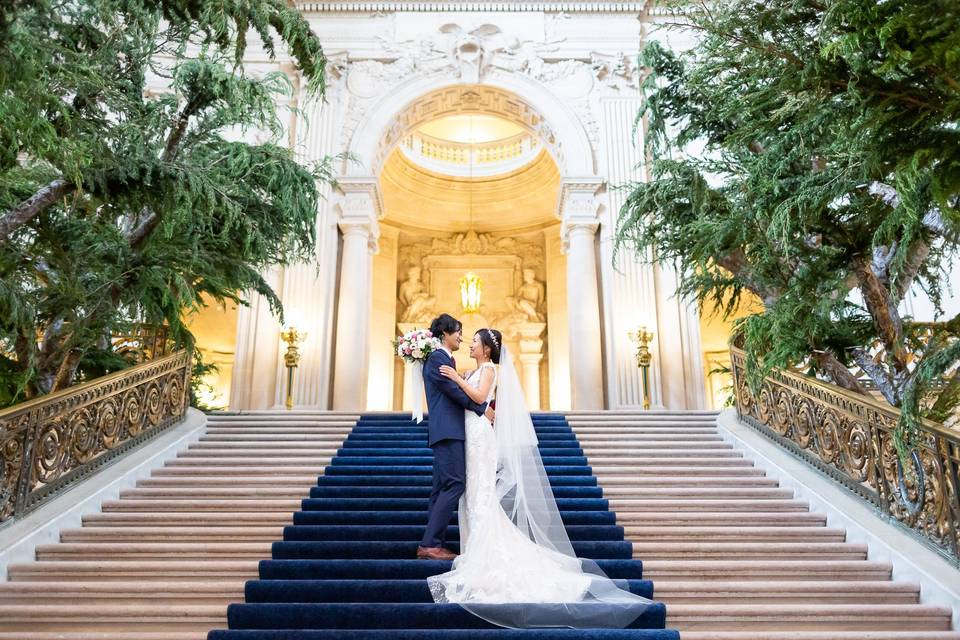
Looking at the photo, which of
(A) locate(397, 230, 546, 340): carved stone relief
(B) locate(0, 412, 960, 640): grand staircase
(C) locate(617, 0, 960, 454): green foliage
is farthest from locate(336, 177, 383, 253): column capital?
(C) locate(617, 0, 960, 454): green foliage

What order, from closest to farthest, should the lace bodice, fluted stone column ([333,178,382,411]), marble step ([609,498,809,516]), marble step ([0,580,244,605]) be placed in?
marble step ([0,580,244,605]), the lace bodice, marble step ([609,498,809,516]), fluted stone column ([333,178,382,411])

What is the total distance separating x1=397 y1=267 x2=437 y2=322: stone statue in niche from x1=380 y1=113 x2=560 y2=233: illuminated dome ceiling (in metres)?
1.49

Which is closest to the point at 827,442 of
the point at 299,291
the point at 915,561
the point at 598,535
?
the point at 915,561

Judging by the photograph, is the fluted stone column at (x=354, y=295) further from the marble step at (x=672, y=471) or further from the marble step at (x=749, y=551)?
the marble step at (x=749, y=551)

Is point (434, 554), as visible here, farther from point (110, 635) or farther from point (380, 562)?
point (110, 635)

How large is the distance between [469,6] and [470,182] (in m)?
4.76

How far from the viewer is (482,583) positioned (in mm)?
3715

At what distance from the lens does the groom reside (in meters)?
4.14

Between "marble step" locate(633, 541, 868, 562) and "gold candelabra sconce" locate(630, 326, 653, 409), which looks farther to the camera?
"gold candelabra sconce" locate(630, 326, 653, 409)

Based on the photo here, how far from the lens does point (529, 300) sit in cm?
1755

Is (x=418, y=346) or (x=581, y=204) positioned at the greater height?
(x=581, y=204)

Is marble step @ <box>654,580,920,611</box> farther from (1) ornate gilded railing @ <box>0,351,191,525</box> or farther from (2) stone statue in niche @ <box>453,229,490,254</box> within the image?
(2) stone statue in niche @ <box>453,229,490,254</box>

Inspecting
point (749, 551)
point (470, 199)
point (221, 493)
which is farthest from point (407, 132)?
point (749, 551)

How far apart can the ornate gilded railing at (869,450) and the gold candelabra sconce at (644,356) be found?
4650mm
